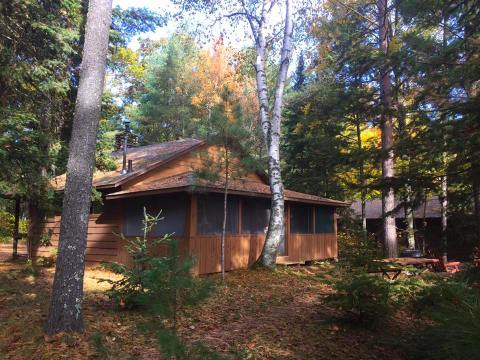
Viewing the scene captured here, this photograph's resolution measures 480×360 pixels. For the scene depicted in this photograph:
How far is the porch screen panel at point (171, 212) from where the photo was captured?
1239 centimetres

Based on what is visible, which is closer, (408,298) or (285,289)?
(408,298)

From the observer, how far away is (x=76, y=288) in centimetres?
588

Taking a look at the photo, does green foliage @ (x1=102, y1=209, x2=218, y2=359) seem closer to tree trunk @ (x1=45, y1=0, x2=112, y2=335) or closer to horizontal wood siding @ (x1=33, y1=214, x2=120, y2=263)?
tree trunk @ (x1=45, y1=0, x2=112, y2=335)

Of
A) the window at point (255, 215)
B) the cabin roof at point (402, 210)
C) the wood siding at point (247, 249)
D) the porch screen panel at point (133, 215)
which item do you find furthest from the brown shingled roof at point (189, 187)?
the cabin roof at point (402, 210)

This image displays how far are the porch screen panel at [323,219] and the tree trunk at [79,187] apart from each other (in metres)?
12.6

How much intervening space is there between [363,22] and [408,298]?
478 inches

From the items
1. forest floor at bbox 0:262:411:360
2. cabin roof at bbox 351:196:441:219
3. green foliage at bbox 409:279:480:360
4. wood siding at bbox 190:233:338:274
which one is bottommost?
forest floor at bbox 0:262:411:360

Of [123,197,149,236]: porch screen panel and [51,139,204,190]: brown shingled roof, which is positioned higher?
[51,139,204,190]: brown shingled roof

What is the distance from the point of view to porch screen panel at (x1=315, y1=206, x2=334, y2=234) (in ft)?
57.9

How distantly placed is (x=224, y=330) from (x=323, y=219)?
1200 cm

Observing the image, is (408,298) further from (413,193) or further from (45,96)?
(45,96)

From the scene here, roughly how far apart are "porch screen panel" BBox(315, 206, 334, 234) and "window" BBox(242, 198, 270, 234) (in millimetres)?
3304

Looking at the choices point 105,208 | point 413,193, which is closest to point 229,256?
point 105,208

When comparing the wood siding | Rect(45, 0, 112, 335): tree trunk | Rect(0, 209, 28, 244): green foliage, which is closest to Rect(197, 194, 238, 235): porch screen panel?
the wood siding
